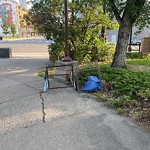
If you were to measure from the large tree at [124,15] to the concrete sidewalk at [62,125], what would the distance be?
10.3 feet

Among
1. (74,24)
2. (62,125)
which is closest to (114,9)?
(74,24)

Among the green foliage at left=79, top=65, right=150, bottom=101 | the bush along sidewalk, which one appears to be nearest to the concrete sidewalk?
the bush along sidewalk

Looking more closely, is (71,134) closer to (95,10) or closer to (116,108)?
(116,108)

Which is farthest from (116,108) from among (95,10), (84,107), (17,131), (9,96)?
(95,10)

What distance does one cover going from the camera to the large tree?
6475 mm

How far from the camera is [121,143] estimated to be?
289 centimetres

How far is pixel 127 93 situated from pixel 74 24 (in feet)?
16.9

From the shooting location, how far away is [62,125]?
136 inches

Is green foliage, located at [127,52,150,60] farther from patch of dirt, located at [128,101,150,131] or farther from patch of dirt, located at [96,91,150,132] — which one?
patch of dirt, located at [128,101,150,131]

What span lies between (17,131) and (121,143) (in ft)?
5.72

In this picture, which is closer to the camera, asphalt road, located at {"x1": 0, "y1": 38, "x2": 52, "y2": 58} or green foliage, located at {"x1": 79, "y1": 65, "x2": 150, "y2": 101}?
green foliage, located at {"x1": 79, "y1": 65, "x2": 150, "y2": 101}

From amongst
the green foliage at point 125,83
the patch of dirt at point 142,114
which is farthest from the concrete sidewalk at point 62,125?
the green foliage at point 125,83

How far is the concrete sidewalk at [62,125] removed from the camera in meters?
2.89

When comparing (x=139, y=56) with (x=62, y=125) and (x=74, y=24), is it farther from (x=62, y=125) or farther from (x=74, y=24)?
(x=62, y=125)
